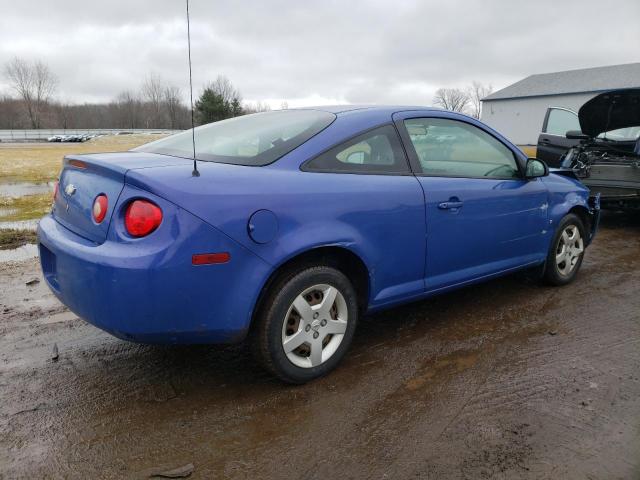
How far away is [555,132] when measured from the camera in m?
8.73

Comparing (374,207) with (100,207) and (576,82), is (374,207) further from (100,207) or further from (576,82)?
(576,82)

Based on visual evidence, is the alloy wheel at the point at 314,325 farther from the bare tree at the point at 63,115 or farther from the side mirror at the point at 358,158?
the bare tree at the point at 63,115

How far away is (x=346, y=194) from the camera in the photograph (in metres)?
2.76

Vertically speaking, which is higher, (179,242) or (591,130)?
(591,130)

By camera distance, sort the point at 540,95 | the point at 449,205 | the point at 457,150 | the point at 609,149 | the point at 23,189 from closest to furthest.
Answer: the point at 449,205 < the point at 457,150 < the point at 609,149 < the point at 23,189 < the point at 540,95

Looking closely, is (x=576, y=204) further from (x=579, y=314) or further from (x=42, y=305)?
(x=42, y=305)

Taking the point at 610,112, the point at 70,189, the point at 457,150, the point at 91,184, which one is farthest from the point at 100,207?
the point at 610,112

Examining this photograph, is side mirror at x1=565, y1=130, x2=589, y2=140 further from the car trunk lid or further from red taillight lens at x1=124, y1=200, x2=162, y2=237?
red taillight lens at x1=124, y1=200, x2=162, y2=237

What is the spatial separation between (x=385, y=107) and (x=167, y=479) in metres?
2.53

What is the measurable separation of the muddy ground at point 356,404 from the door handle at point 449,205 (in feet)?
3.00

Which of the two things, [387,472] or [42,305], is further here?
[42,305]

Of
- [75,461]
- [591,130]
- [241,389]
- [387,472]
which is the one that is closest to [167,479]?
[75,461]

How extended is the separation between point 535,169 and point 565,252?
39.0 inches

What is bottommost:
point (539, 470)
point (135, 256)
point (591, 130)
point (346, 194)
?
point (539, 470)
